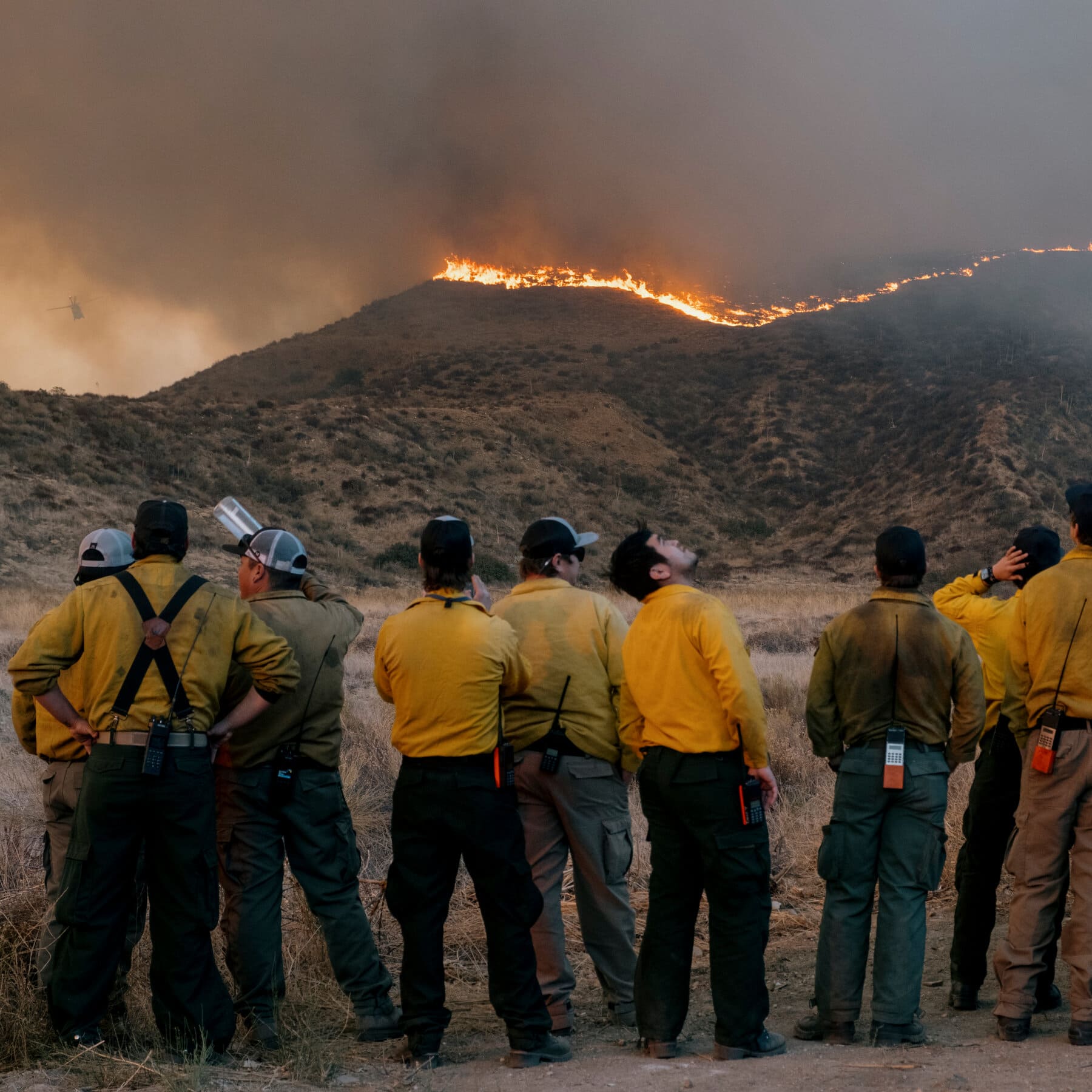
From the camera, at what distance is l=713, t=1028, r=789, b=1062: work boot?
416 centimetres

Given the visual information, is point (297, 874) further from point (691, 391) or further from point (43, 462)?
point (691, 391)

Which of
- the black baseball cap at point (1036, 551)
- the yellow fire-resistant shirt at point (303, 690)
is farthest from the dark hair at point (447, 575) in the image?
the black baseball cap at point (1036, 551)

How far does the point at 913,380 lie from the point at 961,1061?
58.9 metres

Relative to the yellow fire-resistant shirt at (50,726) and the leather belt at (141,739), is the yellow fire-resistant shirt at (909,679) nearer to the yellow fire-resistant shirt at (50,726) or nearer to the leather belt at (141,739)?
the leather belt at (141,739)

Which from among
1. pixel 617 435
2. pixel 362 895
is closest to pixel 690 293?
pixel 617 435

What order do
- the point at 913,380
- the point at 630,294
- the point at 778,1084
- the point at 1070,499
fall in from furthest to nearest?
the point at 630,294, the point at 913,380, the point at 1070,499, the point at 778,1084

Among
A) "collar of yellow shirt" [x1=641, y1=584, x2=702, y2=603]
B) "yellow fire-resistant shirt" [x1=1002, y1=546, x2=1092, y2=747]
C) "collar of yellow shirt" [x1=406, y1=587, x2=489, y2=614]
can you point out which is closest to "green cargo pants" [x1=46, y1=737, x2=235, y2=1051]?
"collar of yellow shirt" [x1=406, y1=587, x2=489, y2=614]

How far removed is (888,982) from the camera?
441 cm

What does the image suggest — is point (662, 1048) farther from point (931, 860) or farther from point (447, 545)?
point (447, 545)

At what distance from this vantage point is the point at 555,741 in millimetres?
4703

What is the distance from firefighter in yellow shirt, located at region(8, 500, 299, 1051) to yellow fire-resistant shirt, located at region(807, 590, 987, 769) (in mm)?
2401

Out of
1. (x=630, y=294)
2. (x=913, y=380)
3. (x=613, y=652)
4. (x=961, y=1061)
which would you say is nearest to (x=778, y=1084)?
(x=961, y=1061)

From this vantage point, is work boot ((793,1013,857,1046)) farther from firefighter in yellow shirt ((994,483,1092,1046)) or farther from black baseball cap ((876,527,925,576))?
black baseball cap ((876,527,925,576))

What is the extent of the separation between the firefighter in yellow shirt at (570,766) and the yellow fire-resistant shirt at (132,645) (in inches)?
46.6
